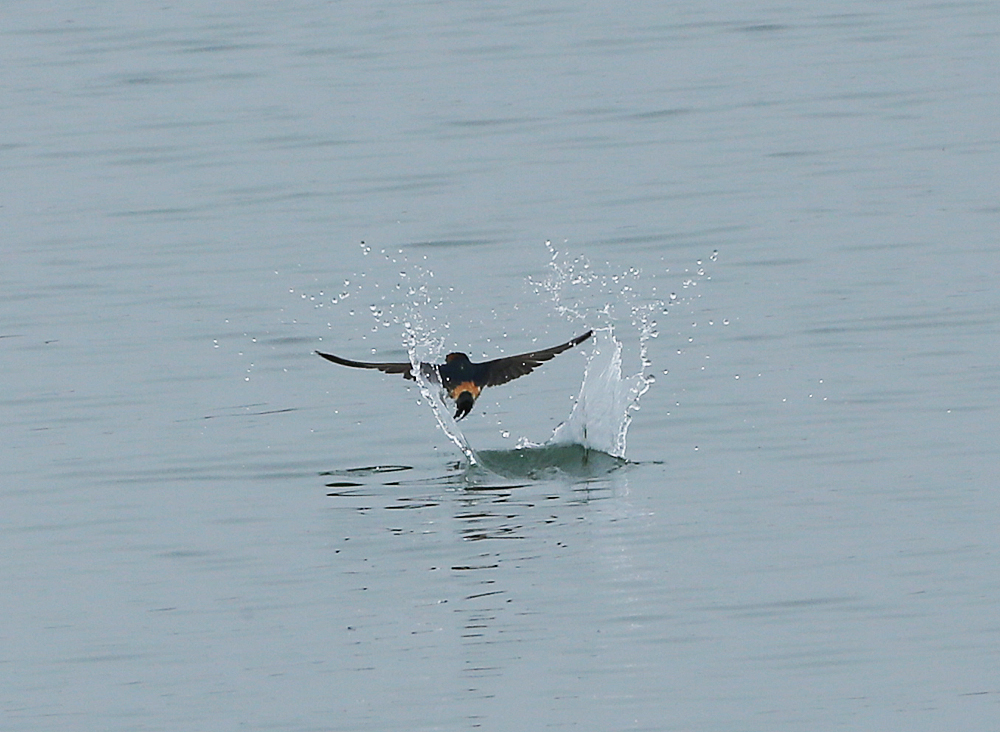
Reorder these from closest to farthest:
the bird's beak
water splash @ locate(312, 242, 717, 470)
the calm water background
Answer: the calm water background < the bird's beak < water splash @ locate(312, 242, 717, 470)

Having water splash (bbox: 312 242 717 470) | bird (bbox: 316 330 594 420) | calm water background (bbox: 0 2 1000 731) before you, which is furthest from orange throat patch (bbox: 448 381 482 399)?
calm water background (bbox: 0 2 1000 731)

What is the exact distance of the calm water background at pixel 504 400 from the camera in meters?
9.79

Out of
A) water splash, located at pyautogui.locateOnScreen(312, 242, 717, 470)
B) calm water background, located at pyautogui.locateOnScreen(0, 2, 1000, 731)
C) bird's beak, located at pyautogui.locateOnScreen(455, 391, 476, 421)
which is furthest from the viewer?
water splash, located at pyautogui.locateOnScreen(312, 242, 717, 470)

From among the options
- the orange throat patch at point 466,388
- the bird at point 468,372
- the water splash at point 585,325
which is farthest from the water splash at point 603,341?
the orange throat patch at point 466,388

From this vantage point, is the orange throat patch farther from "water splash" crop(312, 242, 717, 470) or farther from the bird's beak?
"water splash" crop(312, 242, 717, 470)

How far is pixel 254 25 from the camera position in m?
38.4

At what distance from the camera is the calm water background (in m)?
9.79

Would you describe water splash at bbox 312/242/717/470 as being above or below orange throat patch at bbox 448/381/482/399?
below

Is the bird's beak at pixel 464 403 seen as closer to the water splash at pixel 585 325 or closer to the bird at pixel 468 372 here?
the bird at pixel 468 372

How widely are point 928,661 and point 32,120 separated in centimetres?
2274

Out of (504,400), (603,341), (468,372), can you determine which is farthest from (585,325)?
(468,372)

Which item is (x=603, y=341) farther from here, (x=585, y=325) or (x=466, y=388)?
(x=585, y=325)

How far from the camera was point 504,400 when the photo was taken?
15648 mm

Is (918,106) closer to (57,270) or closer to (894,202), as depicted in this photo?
(894,202)
